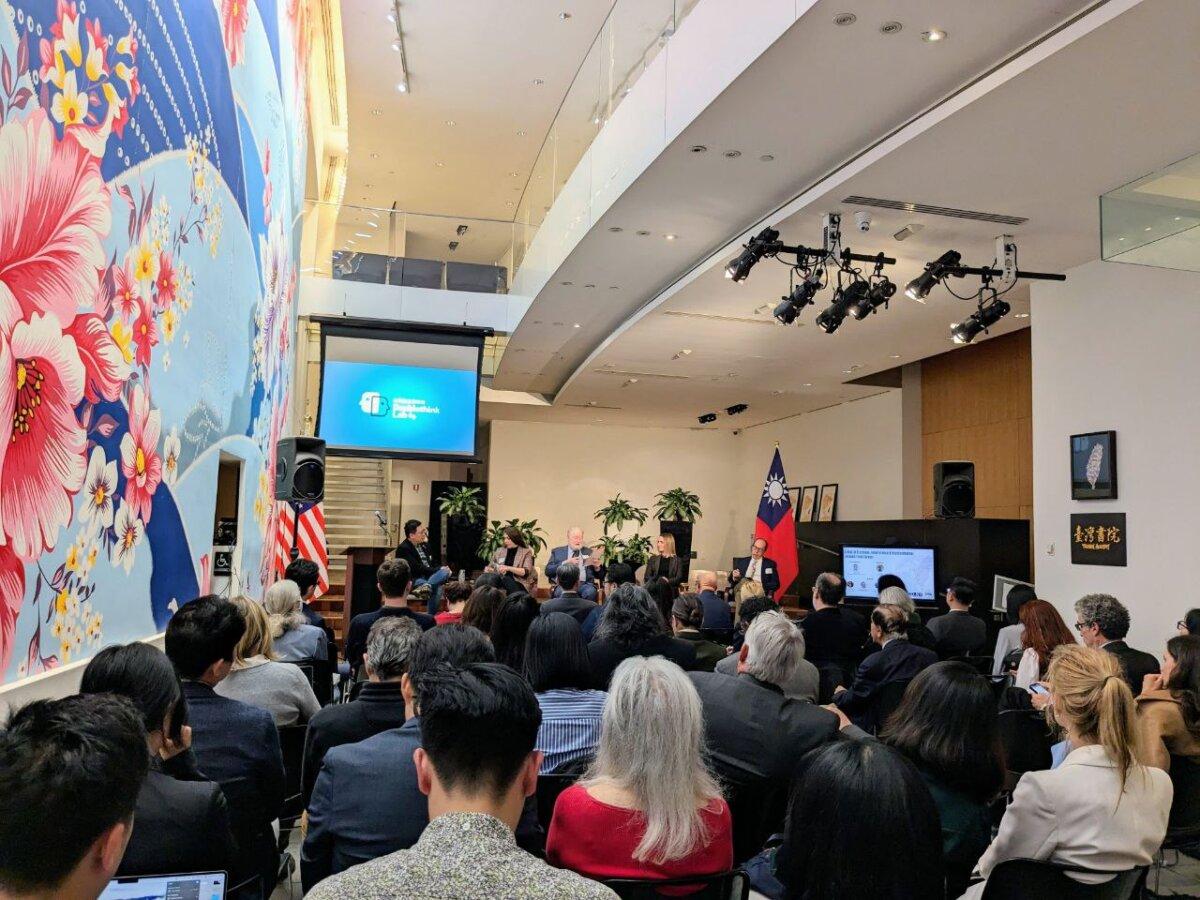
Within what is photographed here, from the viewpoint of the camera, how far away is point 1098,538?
709cm

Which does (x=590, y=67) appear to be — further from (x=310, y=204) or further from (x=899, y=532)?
(x=899, y=532)

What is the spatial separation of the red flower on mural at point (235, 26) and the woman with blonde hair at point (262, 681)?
9.46 feet

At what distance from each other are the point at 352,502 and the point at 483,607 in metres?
11.5

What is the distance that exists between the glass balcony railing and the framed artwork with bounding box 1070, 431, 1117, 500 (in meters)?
7.01

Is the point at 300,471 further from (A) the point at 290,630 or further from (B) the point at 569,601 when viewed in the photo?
(A) the point at 290,630

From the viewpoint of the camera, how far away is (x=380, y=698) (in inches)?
112

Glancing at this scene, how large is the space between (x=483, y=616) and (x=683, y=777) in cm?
267

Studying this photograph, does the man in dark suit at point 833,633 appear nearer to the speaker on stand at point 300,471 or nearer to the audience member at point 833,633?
the audience member at point 833,633

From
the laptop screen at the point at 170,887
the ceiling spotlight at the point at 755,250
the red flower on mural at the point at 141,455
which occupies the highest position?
the ceiling spotlight at the point at 755,250

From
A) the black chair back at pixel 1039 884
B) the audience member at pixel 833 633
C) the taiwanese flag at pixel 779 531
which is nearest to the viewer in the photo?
the black chair back at pixel 1039 884

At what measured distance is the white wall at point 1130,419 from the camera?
21.0ft

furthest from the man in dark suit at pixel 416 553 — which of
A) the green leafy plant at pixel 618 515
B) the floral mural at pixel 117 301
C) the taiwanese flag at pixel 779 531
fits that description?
the green leafy plant at pixel 618 515

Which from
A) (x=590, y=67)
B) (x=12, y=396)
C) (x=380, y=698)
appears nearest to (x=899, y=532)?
(x=590, y=67)

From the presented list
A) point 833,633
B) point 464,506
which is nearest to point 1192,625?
point 833,633
